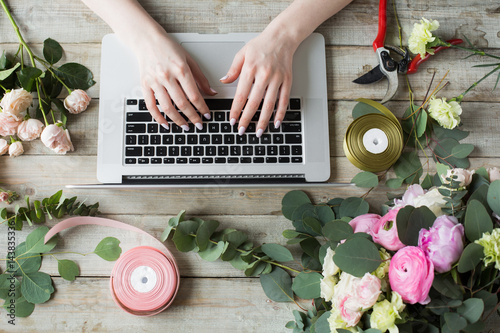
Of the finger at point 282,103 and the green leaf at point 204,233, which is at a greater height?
the finger at point 282,103

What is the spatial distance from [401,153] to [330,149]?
161 millimetres

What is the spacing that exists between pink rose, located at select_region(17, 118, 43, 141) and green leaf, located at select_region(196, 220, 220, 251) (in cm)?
42

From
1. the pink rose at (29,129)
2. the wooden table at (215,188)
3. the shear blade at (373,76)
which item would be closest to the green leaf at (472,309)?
the wooden table at (215,188)

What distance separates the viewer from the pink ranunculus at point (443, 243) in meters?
0.54

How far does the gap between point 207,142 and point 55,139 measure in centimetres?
32

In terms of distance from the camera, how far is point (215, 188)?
0.83 m

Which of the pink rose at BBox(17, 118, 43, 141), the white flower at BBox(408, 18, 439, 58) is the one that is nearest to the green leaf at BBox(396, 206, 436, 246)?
the white flower at BBox(408, 18, 439, 58)

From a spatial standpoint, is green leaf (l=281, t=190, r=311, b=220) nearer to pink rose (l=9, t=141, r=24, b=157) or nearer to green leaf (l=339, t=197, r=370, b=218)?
green leaf (l=339, t=197, r=370, b=218)

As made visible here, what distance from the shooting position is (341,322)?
61cm

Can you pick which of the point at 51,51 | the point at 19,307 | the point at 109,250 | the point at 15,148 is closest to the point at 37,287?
the point at 19,307

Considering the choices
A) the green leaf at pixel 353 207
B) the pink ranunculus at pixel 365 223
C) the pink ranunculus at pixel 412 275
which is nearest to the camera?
the pink ranunculus at pixel 412 275

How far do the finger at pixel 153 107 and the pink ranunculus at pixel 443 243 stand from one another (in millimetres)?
548

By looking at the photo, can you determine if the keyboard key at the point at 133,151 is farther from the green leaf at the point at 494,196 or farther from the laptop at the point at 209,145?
the green leaf at the point at 494,196

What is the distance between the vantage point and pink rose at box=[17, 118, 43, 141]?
0.81 m
